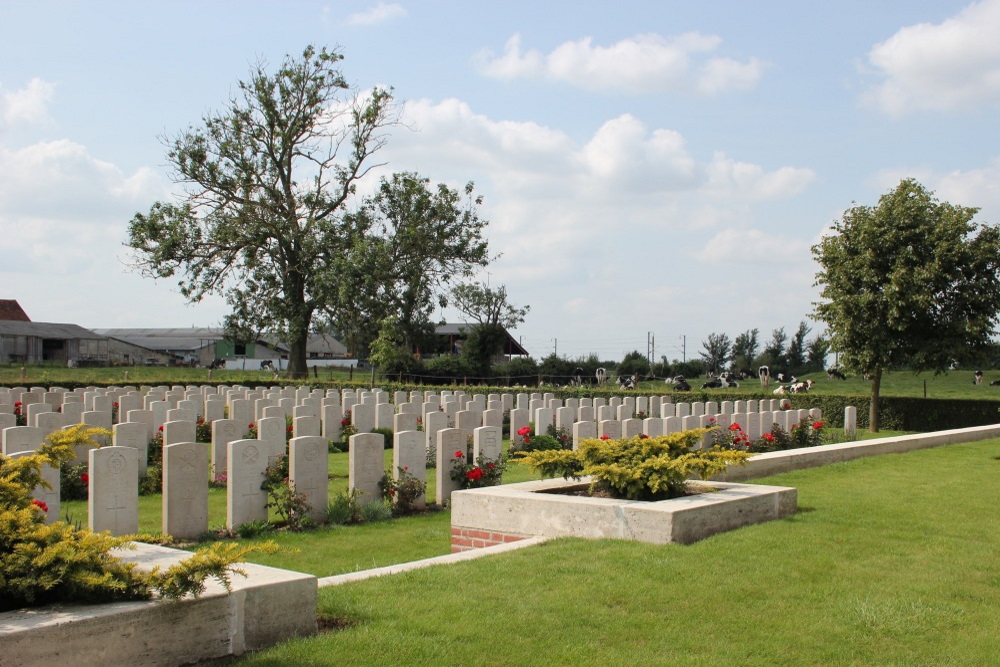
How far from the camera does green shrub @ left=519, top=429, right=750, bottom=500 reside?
24.2 ft

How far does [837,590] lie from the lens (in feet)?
18.4

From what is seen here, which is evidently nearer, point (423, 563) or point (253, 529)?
point (423, 563)

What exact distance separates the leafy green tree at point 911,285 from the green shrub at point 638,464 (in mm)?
15437

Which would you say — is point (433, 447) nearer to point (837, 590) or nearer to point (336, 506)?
point (336, 506)

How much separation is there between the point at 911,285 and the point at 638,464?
16664 mm

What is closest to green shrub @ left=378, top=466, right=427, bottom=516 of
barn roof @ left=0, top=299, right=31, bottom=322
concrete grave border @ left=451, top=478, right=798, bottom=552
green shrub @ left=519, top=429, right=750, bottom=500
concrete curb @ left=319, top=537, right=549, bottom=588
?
green shrub @ left=519, top=429, right=750, bottom=500

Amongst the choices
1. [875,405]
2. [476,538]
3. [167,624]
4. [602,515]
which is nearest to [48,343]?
[875,405]

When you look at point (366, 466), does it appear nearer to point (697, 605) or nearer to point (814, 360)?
point (697, 605)

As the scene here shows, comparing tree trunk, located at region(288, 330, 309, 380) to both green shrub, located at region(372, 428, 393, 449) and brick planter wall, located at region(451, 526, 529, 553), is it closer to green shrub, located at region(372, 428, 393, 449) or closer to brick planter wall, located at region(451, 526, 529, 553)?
green shrub, located at region(372, 428, 393, 449)

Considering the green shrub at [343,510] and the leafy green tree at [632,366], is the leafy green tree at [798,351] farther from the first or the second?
the green shrub at [343,510]

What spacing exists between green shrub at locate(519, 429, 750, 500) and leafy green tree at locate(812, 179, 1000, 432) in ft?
50.6

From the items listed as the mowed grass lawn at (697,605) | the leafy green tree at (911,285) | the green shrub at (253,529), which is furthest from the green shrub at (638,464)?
the leafy green tree at (911,285)

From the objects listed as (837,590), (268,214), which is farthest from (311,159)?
(837,590)

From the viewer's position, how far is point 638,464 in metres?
7.58
